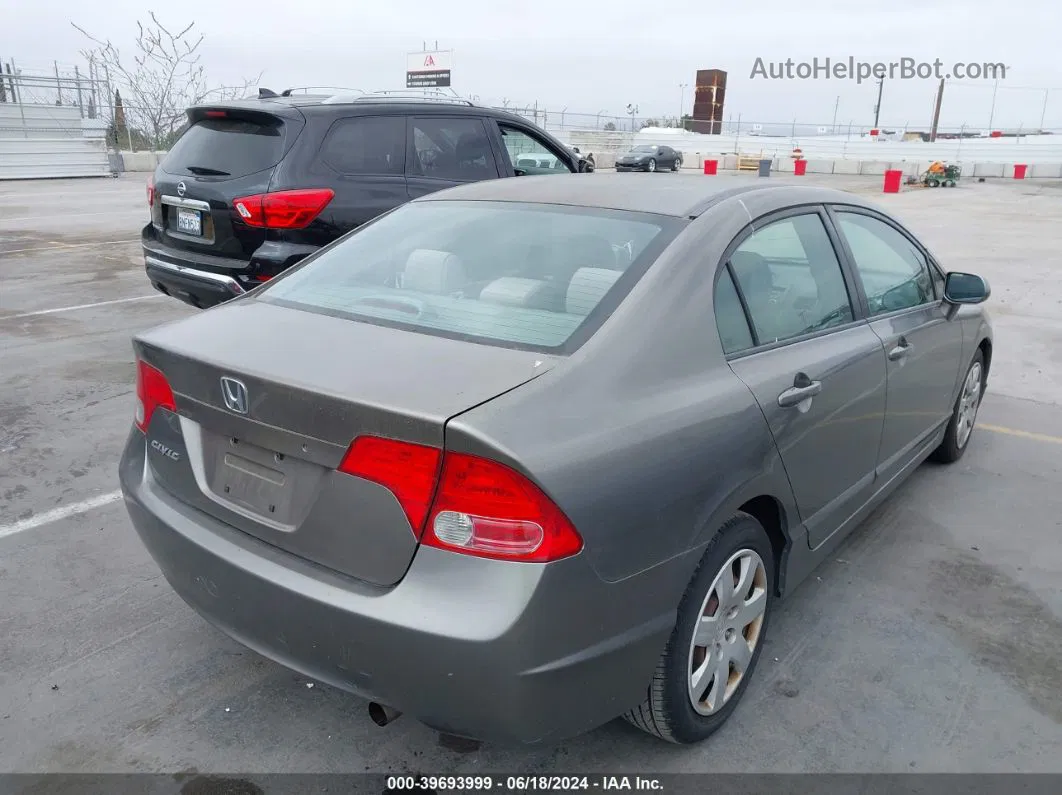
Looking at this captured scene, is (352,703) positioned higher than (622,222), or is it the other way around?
(622,222)

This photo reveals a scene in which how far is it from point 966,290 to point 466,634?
3229mm

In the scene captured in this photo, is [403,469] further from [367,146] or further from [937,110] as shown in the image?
[937,110]

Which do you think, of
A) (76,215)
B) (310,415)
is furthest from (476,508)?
(76,215)

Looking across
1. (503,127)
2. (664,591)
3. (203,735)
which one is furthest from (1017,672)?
(503,127)

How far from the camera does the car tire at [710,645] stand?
2307mm

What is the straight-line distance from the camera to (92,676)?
2812 mm

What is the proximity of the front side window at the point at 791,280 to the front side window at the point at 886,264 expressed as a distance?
0.81 ft

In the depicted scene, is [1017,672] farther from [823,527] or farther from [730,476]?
[730,476]

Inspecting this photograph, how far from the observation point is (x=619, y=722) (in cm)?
261

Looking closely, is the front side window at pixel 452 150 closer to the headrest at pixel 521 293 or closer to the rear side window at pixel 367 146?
the rear side window at pixel 367 146

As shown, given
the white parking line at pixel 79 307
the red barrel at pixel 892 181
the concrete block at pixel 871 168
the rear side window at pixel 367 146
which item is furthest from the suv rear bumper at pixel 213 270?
the concrete block at pixel 871 168

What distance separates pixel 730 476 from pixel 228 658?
70.5 inches

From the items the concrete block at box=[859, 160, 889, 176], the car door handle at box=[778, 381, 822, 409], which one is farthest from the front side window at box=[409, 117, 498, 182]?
the concrete block at box=[859, 160, 889, 176]

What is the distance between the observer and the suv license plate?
565 cm
